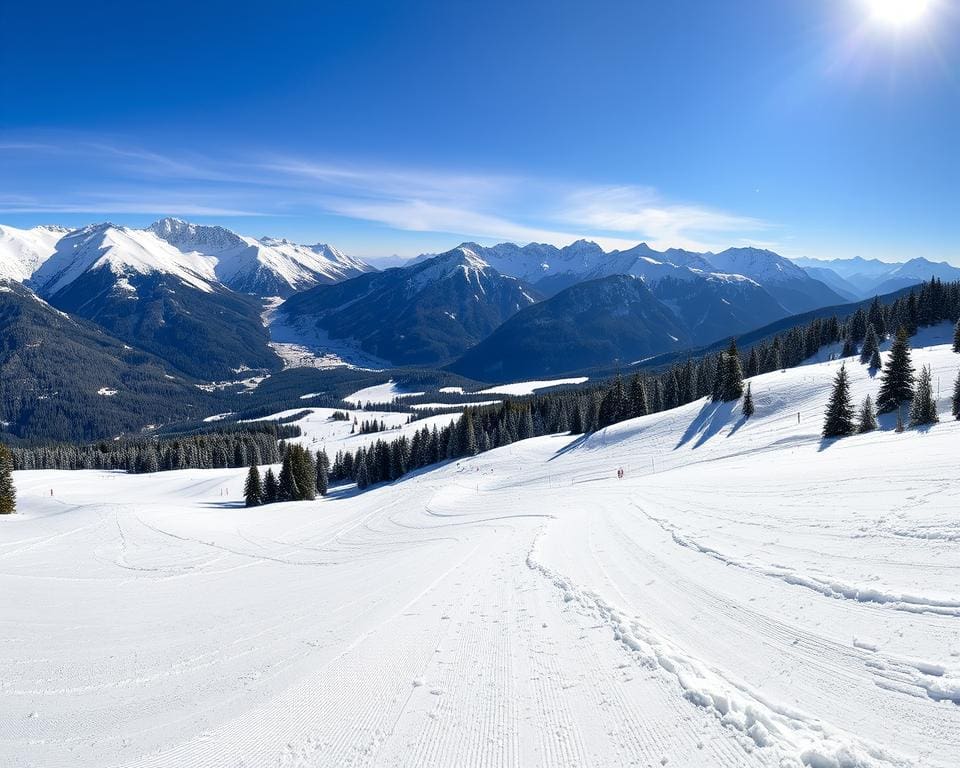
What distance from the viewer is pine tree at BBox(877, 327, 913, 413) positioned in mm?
37844

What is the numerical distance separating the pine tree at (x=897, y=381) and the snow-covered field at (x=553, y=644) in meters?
23.3

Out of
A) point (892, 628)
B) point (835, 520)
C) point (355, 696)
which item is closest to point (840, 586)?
point (892, 628)

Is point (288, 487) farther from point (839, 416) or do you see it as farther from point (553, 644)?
point (553, 644)

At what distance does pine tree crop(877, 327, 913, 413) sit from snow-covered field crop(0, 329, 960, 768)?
2332 centimetres

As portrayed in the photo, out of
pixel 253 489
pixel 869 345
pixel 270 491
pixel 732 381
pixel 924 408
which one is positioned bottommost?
pixel 270 491

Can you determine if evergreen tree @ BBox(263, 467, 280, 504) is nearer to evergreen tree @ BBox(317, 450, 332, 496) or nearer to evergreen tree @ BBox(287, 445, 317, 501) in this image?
evergreen tree @ BBox(287, 445, 317, 501)

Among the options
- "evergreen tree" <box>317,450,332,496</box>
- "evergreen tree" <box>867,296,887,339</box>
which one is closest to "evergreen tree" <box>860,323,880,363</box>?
"evergreen tree" <box>867,296,887,339</box>

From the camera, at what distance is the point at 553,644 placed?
7.40 metres

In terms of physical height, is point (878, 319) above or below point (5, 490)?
above

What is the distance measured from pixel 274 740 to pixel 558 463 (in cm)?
4792

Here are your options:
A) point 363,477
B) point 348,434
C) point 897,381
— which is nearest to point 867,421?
point 897,381

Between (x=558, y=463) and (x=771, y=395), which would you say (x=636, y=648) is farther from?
(x=771, y=395)

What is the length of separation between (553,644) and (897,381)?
45.3 metres

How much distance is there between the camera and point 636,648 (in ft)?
22.4
